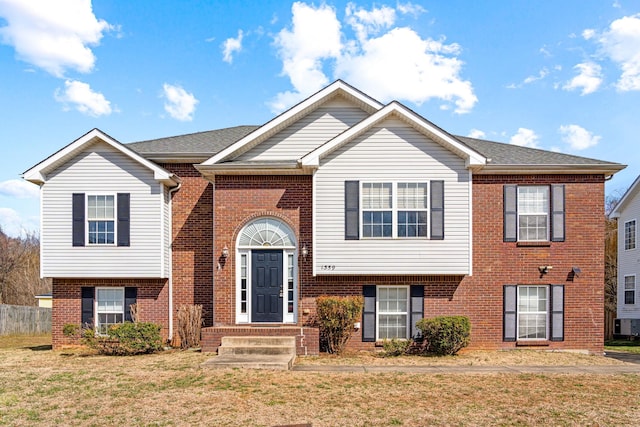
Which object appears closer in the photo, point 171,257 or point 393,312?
point 393,312

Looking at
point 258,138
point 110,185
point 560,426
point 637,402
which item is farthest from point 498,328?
point 110,185

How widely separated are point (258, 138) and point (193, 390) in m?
7.69

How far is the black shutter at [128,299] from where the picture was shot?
48.6 feet

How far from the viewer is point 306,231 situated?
45.7 feet

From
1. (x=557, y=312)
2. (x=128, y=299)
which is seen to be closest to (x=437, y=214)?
(x=557, y=312)

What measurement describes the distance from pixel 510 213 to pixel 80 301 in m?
13.1

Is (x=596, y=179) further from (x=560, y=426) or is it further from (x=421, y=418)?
(x=421, y=418)

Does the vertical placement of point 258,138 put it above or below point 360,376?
above

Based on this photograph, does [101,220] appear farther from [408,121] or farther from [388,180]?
[408,121]

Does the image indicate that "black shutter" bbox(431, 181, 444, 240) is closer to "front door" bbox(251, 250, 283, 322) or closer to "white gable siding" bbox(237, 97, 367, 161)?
"white gable siding" bbox(237, 97, 367, 161)

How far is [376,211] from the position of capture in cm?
1335

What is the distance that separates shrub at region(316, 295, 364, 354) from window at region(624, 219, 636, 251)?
17.6 metres

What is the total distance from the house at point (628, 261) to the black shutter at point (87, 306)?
23.5 meters

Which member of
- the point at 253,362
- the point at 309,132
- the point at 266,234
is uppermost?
the point at 309,132
